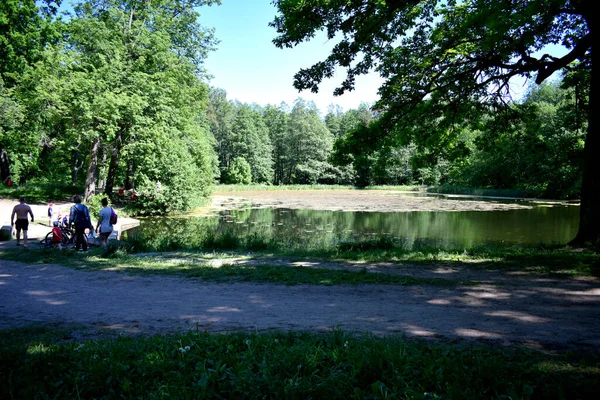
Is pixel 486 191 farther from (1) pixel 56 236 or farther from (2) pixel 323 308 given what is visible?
(2) pixel 323 308

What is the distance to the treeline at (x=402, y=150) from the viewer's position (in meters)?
12.6

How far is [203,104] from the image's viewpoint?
31953 mm

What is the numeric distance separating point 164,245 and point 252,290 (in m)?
7.95

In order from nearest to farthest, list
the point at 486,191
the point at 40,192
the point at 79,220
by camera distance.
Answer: the point at 79,220 < the point at 40,192 < the point at 486,191

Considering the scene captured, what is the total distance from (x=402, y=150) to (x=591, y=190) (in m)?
64.8

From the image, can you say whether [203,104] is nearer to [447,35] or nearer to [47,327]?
[447,35]

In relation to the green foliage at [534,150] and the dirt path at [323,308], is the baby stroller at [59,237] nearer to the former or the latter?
the dirt path at [323,308]

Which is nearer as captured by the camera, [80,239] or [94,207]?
[80,239]

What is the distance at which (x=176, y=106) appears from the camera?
2881cm

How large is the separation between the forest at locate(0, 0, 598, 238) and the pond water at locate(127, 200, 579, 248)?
3.58m

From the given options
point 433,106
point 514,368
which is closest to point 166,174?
point 433,106

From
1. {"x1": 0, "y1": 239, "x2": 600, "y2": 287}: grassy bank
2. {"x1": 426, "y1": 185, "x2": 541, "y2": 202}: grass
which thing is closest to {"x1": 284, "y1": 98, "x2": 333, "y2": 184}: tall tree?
{"x1": 426, "y1": 185, "x2": 541, "y2": 202}: grass

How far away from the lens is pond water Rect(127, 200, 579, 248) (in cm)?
1844

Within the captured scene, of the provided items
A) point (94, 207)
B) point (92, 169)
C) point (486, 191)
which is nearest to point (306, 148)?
point (486, 191)
